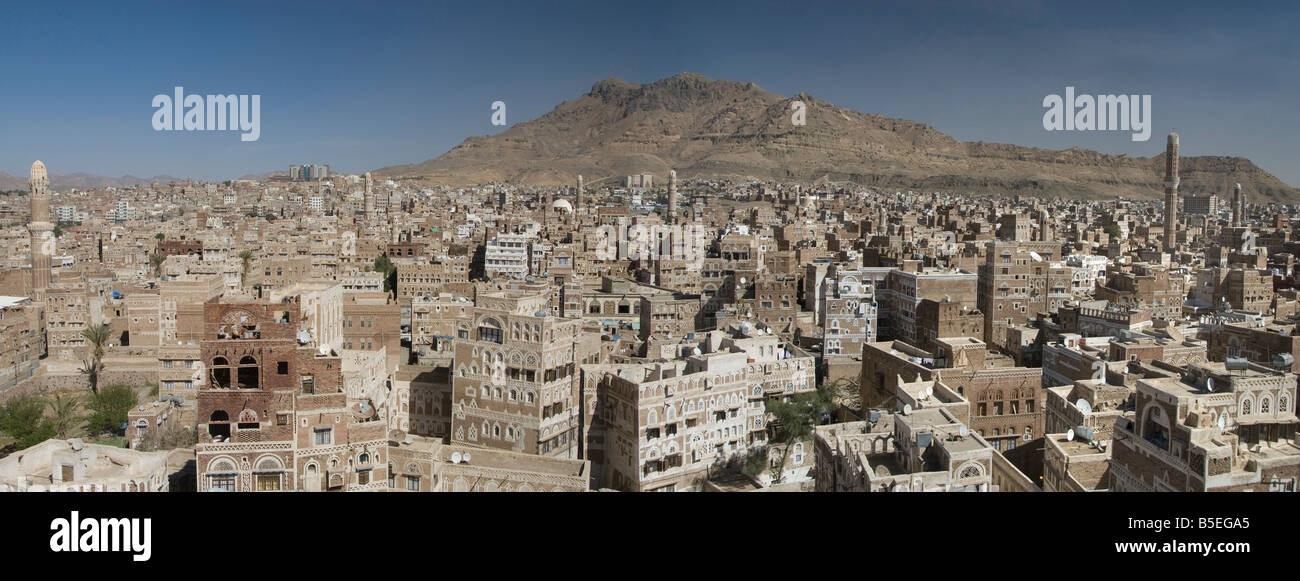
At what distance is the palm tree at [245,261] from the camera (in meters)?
19.7

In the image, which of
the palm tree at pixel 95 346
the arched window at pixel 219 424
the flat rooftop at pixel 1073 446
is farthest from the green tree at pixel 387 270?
the flat rooftop at pixel 1073 446

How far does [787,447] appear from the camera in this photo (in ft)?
27.8

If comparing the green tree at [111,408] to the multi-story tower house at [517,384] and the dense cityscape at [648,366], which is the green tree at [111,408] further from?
the multi-story tower house at [517,384]

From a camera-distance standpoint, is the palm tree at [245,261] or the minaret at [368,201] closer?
the palm tree at [245,261]

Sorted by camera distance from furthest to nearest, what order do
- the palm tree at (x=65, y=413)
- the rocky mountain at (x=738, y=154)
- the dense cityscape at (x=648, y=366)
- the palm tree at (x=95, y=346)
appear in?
the rocky mountain at (x=738, y=154) < the palm tree at (x=95, y=346) < the palm tree at (x=65, y=413) < the dense cityscape at (x=648, y=366)

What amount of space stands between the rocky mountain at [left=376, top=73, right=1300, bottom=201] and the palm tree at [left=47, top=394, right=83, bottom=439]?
38450 mm

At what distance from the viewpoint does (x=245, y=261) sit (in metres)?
21.9

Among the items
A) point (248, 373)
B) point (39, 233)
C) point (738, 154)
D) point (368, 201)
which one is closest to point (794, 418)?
point (248, 373)

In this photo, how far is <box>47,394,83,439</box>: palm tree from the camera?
1117cm

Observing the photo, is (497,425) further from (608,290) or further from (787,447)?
(608,290)

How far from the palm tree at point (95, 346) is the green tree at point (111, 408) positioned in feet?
6.64

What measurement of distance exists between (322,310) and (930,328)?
24.5ft

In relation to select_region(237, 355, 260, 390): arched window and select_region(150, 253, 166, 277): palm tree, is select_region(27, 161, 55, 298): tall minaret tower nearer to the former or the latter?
select_region(150, 253, 166, 277): palm tree
